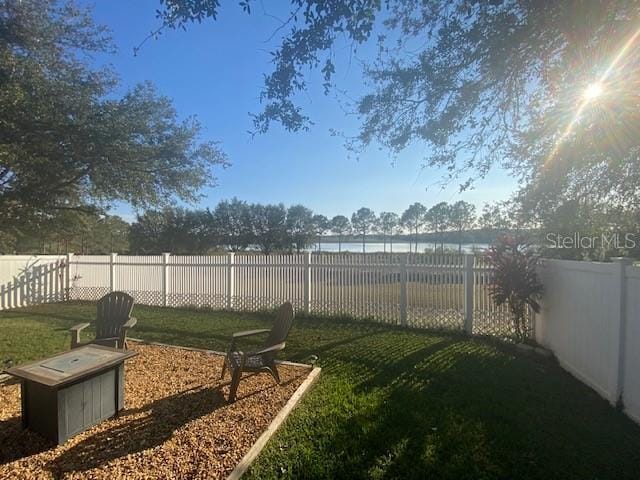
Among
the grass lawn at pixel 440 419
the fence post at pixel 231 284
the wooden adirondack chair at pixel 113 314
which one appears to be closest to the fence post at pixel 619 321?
the grass lawn at pixel 440 419

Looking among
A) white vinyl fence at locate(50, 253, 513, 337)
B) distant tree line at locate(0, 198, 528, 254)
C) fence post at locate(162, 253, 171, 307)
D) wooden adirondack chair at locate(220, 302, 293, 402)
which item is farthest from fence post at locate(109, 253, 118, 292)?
distant tree line at locate(0, 198, 528, 254)

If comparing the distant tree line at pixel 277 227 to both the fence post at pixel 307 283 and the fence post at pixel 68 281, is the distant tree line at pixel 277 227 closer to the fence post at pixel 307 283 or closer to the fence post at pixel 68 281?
the fence post at pixel 68 281

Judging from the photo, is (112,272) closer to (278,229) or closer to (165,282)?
(165,282)

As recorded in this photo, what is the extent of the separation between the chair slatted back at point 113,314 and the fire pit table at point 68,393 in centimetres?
197

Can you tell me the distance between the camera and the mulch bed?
242 centimetres

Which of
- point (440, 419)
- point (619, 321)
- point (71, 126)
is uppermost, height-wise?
point (71, 126)

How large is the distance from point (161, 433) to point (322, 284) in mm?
5491

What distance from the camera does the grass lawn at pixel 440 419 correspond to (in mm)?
2502

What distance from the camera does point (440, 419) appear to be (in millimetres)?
3184

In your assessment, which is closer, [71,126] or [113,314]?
[113,314]

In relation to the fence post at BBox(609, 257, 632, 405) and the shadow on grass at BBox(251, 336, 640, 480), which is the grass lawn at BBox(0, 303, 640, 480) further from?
the fence post at BBox(609, 257, 632, 405)

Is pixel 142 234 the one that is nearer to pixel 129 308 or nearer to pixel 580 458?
pixel 129 308

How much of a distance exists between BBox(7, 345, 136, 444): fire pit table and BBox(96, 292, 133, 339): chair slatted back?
6.46ft

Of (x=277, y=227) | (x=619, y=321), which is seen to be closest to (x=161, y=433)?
(x=619, y=321)
